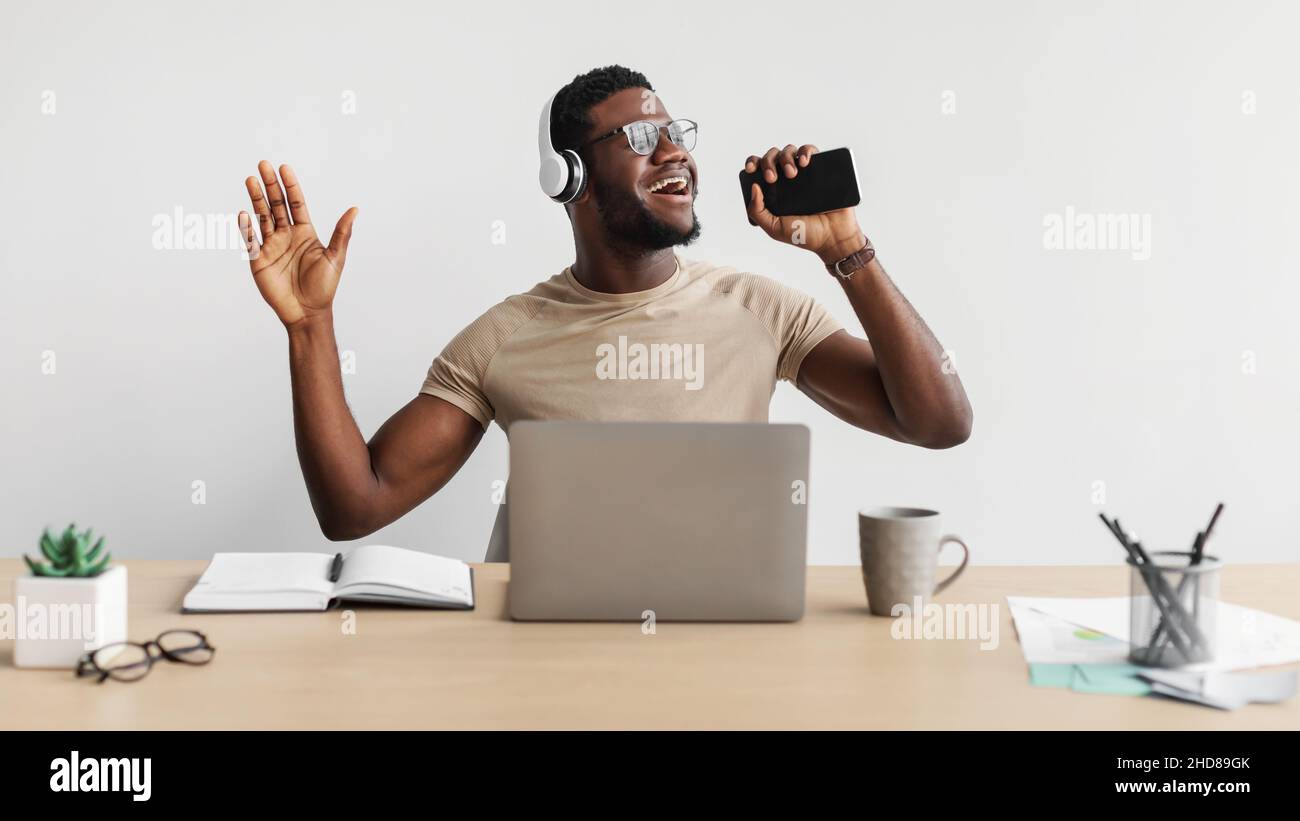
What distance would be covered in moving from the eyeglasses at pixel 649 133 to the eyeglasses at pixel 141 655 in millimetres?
1365

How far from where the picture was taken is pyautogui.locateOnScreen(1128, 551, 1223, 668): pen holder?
1.05 metres

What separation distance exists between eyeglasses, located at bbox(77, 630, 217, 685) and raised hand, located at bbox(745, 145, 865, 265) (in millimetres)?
1070

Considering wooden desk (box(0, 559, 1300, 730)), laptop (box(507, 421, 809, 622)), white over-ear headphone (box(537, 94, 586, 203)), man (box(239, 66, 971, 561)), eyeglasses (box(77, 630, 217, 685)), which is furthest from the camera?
white over-ear headphone (box(537, 94, 586, 203))

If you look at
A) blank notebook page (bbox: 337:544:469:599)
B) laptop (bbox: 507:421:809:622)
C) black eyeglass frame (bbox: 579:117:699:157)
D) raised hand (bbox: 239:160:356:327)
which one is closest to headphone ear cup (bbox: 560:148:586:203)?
black eyeglass frame (bbox: 579:117:699:157)

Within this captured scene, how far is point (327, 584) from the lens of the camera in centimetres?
136

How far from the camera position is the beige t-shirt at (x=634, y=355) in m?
2.12

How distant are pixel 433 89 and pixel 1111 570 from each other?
1936 millimetres

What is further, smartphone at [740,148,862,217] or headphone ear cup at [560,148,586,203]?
headphone ear cup at [560,148,586,203]

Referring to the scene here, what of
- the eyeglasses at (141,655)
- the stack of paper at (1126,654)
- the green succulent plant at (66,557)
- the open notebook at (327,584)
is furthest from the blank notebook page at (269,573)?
the stack of paper at (1126,654)

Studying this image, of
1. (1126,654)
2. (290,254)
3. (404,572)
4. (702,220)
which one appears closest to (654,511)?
(404,572)

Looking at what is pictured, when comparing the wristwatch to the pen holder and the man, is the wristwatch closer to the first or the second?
the man

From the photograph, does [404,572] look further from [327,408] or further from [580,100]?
[580,100]

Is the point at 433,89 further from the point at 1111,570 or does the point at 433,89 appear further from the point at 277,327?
the point at 1111,570

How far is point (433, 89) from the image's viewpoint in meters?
2.73
